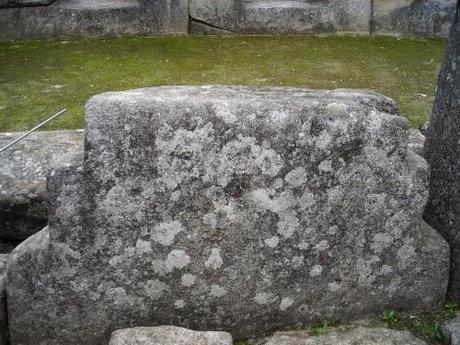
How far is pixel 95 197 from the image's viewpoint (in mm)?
2379

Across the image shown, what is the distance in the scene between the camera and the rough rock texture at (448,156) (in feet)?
8.79

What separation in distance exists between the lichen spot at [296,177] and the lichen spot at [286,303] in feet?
1.64

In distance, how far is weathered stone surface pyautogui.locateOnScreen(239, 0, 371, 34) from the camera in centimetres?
807

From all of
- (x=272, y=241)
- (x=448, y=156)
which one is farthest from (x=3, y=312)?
(x=448, y=156)

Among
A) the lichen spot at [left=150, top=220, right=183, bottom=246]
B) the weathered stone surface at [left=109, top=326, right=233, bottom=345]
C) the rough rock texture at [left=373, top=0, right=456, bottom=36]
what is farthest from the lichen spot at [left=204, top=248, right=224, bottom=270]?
the rough rock texture at [left=373, top=0, right=456, bottom=36]

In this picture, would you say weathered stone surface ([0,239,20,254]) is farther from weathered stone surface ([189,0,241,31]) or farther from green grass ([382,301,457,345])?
weathered stone surface ([189,0,241,31])

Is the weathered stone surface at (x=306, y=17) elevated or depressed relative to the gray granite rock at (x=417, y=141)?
elevated

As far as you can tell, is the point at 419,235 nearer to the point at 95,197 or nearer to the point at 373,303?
the point at 373,303

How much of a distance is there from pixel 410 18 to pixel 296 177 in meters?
6.38

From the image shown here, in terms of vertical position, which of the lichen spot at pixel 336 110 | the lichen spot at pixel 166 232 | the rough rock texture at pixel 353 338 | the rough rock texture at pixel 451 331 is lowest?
the rough rock texture at pixel 353 338

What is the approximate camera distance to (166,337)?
2.38 m

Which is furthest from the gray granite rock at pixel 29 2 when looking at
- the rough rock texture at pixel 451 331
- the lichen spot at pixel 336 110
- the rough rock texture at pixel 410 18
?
the rough rock texture at pixel 451 331

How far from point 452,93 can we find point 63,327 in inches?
72.6

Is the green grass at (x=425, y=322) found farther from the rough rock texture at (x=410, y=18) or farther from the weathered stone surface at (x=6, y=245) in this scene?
the rough rock texture at (x=410, y=18)
